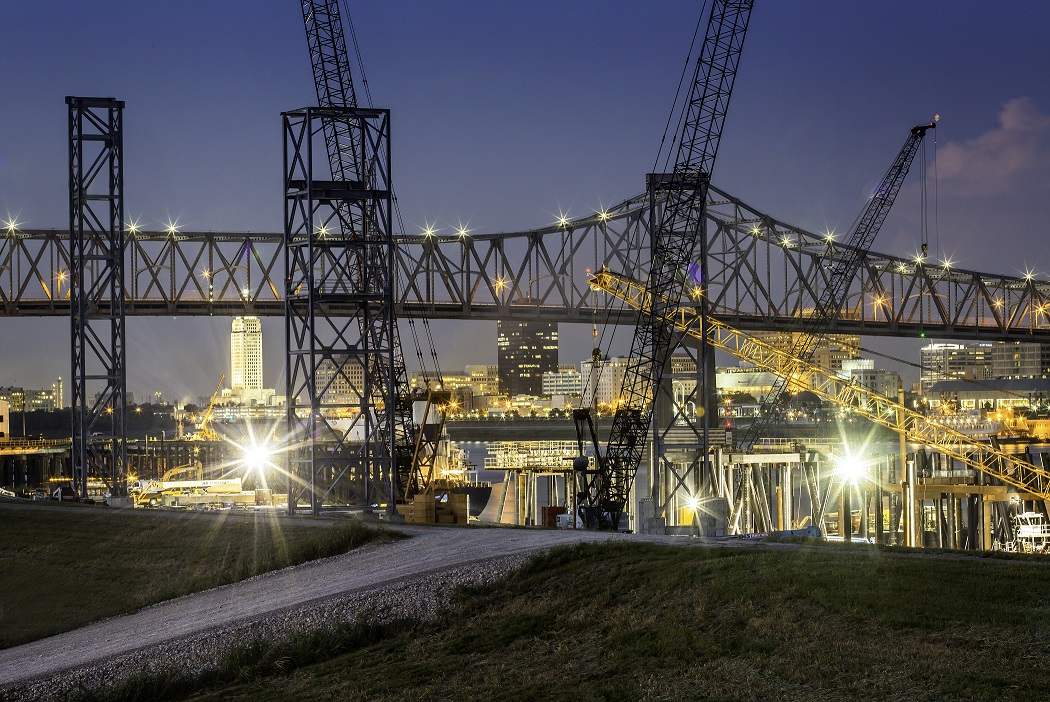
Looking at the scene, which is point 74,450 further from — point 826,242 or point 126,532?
point 826,242

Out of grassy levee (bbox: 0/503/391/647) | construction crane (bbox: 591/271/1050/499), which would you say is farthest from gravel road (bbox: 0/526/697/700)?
construction crane (bbox: 591/271/1050/499)

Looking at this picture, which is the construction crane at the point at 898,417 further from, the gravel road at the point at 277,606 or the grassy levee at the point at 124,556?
the gravel road at the point at 277,606

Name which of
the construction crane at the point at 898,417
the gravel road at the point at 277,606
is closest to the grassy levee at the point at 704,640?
the gravel road at the point at 277,606

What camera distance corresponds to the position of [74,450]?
55.9m

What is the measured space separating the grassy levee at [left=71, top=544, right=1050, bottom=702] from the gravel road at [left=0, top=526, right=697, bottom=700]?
49.9 inches

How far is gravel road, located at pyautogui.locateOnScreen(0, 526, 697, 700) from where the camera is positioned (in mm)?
23422

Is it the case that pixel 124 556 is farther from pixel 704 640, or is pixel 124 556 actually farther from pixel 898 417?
pixel 898 417

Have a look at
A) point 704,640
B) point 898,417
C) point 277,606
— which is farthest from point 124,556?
point 898,417

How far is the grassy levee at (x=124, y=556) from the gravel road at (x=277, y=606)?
56.4 inches

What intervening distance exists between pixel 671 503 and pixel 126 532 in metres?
33.8

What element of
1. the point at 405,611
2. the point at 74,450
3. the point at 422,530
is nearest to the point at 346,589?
the point at 405,611

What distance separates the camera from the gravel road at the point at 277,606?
76.8ft

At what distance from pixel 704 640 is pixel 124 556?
25192 millimetres

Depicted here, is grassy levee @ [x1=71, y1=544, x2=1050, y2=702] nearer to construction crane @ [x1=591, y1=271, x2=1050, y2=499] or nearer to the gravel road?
the gravel road
